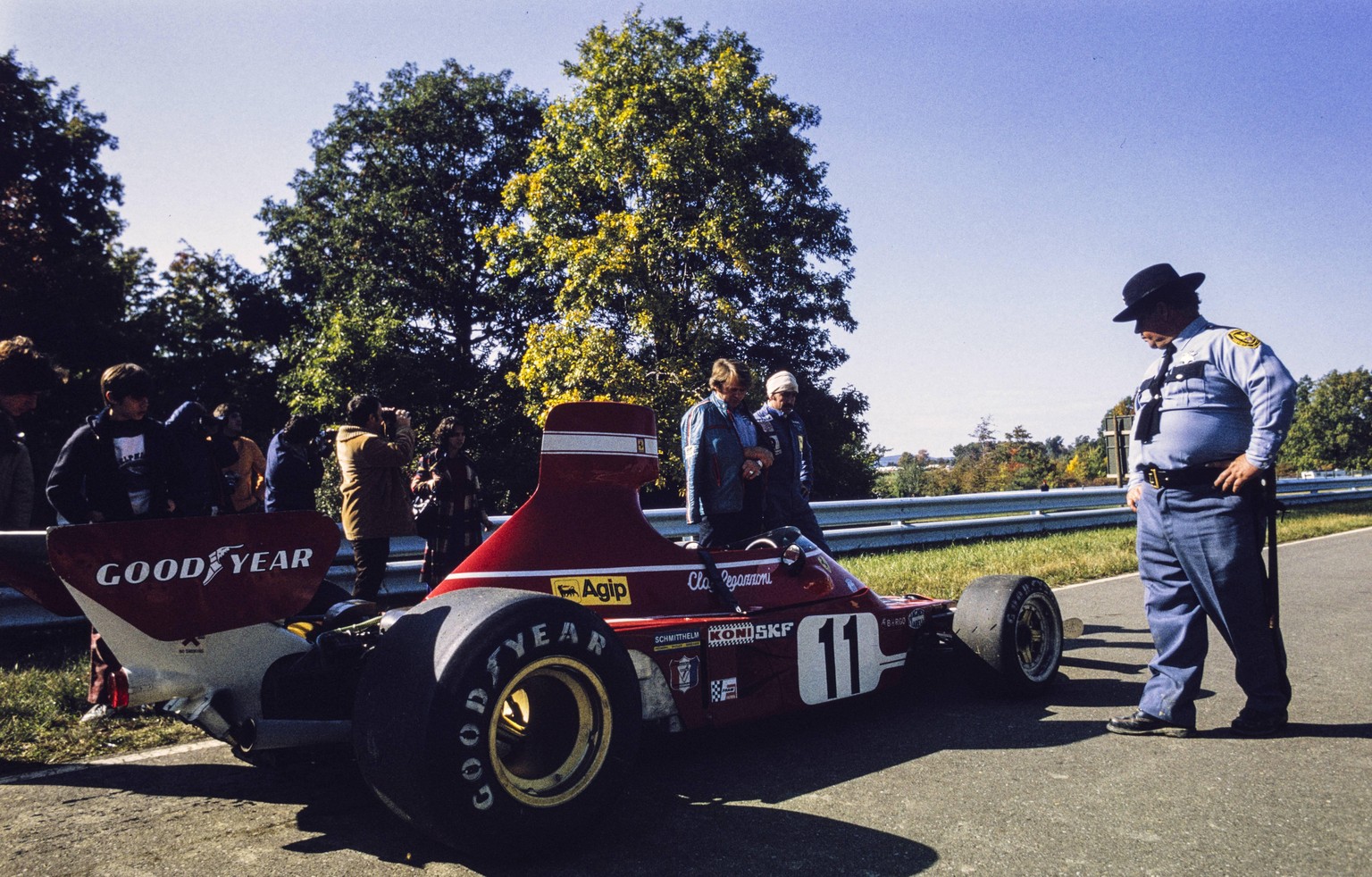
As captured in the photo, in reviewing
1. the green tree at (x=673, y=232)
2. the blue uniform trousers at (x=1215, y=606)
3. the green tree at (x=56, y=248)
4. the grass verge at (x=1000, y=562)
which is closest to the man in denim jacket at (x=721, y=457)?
the blue uniform trousers at (x=1215, y=606)

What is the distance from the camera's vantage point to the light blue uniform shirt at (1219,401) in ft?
12.3

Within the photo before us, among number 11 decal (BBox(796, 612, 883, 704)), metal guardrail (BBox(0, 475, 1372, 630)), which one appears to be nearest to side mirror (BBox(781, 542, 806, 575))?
number 11 decal (BBox(796, 612, 883, 704))

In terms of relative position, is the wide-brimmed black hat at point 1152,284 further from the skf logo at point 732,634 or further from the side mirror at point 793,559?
the skf logo at point 732,634

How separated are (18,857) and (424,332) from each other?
2803 cm

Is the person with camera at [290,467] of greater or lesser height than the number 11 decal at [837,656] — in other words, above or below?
above

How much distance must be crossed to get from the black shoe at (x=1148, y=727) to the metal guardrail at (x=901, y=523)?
4086 millimetres

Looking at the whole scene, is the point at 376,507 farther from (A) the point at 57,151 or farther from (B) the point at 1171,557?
(A) the point at 57,151

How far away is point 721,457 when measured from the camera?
221 inches

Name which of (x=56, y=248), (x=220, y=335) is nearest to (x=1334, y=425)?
(x=220, y=335)

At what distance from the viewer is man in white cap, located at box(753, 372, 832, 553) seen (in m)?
6.02

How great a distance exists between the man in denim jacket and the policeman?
229 centimetres

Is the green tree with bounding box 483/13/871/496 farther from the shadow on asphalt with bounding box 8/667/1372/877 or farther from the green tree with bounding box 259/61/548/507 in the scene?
the shadow on asphalt with bounding box 8/667/1372/877

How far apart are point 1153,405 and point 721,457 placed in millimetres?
2365

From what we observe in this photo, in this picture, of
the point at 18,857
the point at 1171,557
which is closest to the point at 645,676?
the point at 18,857
